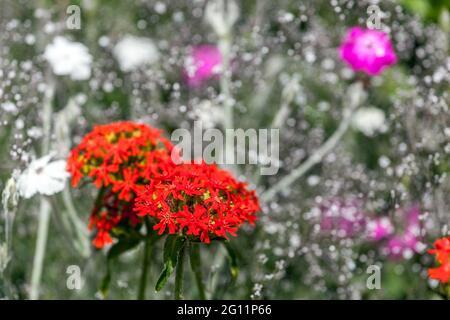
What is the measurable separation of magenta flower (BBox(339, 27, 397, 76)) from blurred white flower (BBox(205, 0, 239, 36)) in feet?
1.49

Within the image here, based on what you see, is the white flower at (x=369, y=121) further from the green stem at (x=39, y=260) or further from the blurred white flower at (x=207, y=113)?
the green stem at (x=39, y=260)

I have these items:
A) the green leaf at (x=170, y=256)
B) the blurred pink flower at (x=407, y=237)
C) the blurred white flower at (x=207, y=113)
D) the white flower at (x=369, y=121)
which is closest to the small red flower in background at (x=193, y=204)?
the green leaf at (x=170, y=256)

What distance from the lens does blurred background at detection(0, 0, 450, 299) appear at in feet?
6.98

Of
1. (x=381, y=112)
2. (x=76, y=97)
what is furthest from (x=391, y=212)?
(x=76, y=97)

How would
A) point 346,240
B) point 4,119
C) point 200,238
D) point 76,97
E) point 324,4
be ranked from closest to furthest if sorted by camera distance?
point 200,238
point 4,119
point 346,240
point 76,97
point 324,4

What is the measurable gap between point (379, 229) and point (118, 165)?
3.48 ft

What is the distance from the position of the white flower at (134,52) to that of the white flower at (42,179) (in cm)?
89

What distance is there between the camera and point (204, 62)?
2.93 meters

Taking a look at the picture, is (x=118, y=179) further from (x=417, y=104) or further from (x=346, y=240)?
(x=417, y=104)

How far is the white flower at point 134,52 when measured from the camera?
2.71 metres

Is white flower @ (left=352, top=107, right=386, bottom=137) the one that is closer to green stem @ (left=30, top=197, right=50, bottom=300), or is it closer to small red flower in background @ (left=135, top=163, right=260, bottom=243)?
green stem @ (left=30, top=197, right=50, bottom=300)

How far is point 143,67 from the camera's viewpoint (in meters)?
2.63

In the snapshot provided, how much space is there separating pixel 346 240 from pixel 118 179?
0.77 metres

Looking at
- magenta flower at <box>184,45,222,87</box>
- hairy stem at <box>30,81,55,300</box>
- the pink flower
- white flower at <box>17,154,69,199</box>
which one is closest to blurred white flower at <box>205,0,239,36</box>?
magenta flower at <box>184,45,222,87</box>
